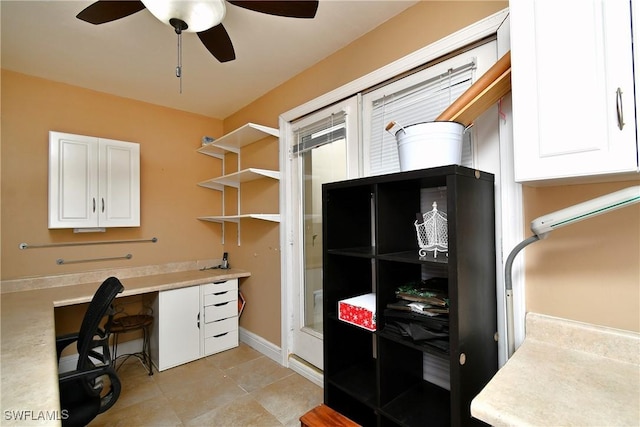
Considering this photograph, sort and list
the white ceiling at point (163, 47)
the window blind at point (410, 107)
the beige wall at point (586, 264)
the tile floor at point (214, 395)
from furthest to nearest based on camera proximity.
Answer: the tile floor at point (214, 395), the white ceiling at point (163, 47), the window blind at point (410, 107), the beige wall at point (586, 264)

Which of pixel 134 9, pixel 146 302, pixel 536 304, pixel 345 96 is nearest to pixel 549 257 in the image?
pixel 536 304

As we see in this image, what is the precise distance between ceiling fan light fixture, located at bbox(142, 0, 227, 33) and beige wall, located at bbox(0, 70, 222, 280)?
2.01 metres

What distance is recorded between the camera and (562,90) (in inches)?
38.4

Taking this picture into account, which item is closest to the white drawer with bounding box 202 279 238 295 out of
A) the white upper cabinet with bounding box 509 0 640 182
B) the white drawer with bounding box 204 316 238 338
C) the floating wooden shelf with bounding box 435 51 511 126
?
the white drawer with bounding box 204 316 238 338

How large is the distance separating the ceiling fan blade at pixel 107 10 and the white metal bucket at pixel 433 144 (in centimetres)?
149

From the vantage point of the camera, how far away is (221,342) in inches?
119

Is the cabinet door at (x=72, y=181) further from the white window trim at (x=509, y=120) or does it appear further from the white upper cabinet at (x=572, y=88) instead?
the white upper cabinet at (x=572, y=88)

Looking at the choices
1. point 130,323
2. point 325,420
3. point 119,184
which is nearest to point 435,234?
point 325,420

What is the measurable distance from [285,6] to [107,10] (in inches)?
35.3

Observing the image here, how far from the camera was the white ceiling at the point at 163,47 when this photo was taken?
1.86m

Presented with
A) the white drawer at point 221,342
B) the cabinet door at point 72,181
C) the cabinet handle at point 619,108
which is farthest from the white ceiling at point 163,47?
the white drawer at point 221,342

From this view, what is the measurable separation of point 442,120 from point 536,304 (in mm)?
912

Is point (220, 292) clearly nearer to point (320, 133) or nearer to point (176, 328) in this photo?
point (176, 328)

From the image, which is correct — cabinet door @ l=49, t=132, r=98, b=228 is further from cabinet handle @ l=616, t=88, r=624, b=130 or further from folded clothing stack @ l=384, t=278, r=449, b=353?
cabinet handle @ l=616, t=88, r=624, b=130
